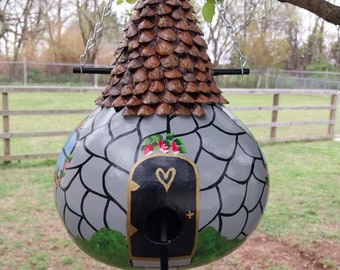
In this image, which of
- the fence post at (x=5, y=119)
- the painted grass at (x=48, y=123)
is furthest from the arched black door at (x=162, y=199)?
the painted grass at (x=48, y=123)

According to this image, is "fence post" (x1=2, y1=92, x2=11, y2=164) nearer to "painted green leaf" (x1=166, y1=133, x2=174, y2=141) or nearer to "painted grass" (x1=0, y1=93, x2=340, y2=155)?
"painted grass" (x1=0, y1=93, x2=340, y2=155)

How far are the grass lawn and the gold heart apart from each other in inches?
91.9

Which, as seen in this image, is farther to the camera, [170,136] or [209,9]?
[209,9]

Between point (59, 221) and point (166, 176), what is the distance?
3.28 metres

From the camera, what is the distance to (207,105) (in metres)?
1.35

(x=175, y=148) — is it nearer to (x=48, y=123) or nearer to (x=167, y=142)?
(x=167, y=142)

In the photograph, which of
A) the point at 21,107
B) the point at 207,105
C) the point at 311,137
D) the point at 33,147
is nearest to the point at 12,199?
the point at 33,147

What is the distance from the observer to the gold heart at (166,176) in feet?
3.81

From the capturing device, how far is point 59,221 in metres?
4.18

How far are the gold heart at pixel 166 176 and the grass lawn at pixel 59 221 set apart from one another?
7.66 feet

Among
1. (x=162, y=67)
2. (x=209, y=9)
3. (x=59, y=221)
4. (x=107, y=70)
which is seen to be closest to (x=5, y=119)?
(x=59, y=221)

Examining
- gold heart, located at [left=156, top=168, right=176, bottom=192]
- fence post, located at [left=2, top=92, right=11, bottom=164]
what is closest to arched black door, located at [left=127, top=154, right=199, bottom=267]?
gold heart, located at [left=156, top=168, right=176, bottom=192]

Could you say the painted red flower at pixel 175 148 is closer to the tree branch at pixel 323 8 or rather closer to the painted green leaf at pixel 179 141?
the painted green leaf at pixel 179 141

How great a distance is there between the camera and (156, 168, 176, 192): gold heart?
1.16 metres
